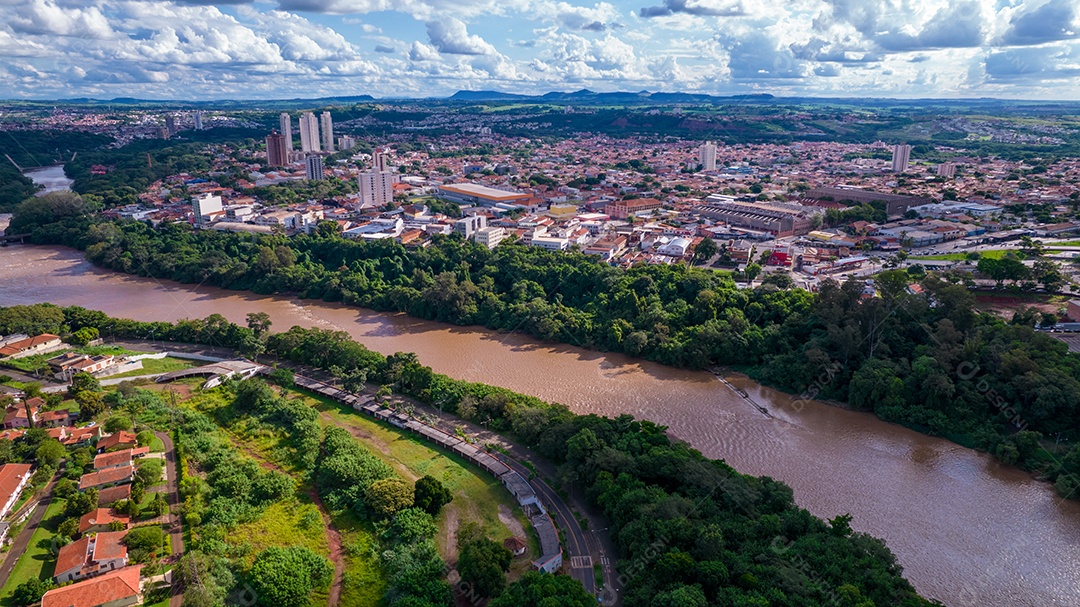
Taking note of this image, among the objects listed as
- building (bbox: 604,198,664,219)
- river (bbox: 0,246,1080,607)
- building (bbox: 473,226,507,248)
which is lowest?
river (bbox: 0,246,1080,607)

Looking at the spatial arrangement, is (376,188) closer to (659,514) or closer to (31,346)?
(31,346)

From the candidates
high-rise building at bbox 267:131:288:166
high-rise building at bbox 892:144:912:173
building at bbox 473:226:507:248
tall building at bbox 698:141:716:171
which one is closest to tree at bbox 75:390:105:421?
building at bbox 473:226:507:248

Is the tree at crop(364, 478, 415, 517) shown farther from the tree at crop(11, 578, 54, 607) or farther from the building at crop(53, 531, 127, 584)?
the tree at crop(11, 578, 54, 607)

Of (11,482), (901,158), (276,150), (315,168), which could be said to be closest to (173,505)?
(11,482)

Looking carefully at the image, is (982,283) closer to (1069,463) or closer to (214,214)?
(1069,463)

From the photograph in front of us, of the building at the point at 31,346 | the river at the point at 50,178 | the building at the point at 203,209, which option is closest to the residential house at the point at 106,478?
the building at the point at 31,346

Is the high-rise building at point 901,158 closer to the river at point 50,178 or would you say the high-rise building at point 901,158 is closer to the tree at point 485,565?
the tree at point 485,565

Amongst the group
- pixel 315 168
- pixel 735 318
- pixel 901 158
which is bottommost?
pixel 735 318
